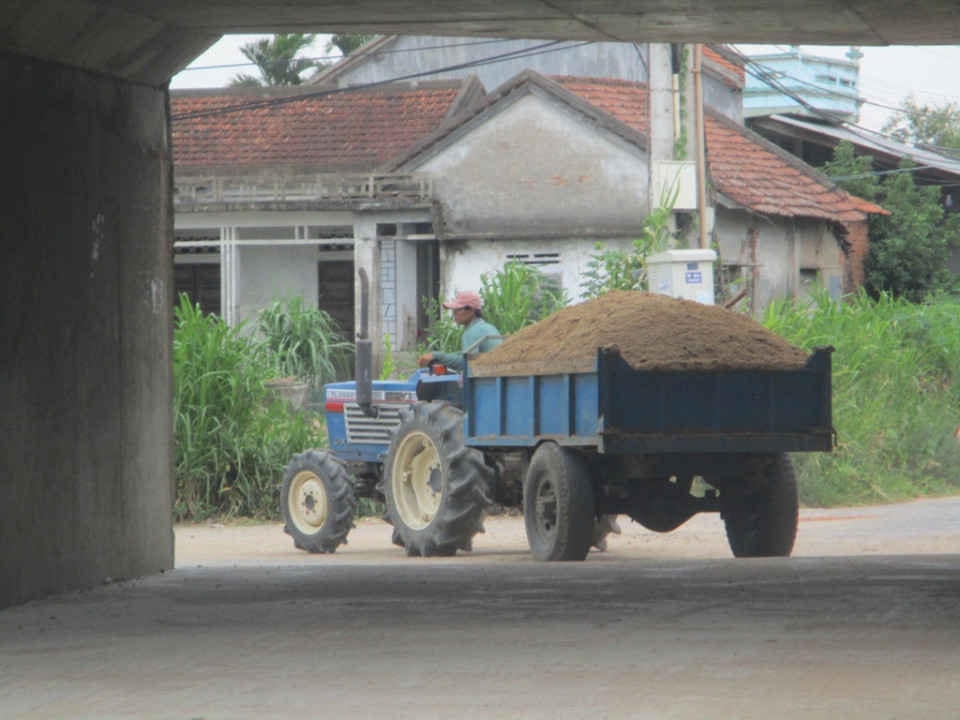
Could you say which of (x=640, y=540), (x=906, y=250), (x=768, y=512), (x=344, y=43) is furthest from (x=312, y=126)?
(x=768, y=512)

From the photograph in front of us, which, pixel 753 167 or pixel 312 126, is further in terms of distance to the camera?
pixel 312 126

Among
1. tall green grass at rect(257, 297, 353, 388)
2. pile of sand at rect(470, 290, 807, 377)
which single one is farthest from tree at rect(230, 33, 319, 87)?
pile of sand at rect(470, 290, 807, 377)

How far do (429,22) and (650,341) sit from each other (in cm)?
275

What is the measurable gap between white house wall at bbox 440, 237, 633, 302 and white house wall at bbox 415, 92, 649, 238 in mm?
227

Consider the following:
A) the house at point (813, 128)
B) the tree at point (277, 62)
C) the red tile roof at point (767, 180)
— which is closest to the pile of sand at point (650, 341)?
the red tile roof at point (767, 180)

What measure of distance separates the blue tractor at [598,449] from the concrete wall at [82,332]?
2.62 meters

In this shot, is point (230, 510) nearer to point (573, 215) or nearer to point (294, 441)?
point (294, 441)

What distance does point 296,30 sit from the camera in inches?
466

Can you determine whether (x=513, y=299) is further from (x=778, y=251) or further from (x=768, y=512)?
(x=778, y=251)

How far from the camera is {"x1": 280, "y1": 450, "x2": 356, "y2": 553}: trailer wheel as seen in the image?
51.9 ft

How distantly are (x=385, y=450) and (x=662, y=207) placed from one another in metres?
5.88

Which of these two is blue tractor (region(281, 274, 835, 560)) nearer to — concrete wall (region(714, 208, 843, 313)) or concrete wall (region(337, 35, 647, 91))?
concrete wall (region(714, 208, 843, 313))

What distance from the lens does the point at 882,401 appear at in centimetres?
2255

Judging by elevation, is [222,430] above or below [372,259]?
below
